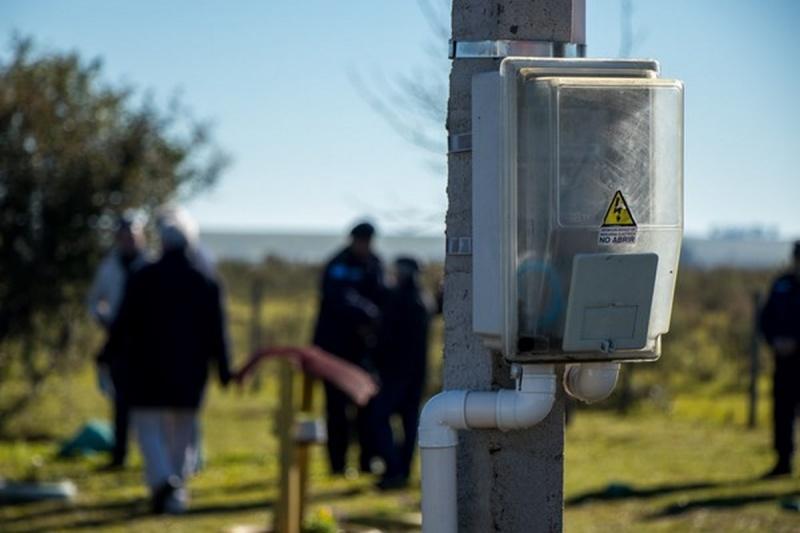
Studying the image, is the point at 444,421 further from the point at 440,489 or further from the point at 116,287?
the point at 116,287

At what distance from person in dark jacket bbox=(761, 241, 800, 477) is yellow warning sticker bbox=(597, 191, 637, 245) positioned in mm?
9175

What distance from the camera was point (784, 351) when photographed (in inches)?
516

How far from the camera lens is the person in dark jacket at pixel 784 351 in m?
13.0

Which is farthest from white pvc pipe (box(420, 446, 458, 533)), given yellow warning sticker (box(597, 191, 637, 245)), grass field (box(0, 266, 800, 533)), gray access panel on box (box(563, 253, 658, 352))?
grass field (box(0, 266, 800, 533))

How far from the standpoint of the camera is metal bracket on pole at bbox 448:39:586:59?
13.5ft

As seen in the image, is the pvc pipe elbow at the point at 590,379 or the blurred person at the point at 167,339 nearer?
the pvc pipe elbow at the point at 590,379

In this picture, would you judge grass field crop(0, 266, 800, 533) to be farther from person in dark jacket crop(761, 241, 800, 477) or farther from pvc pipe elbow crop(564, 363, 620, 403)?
pvc pipe elbow crop(564, 363, 620, 403)

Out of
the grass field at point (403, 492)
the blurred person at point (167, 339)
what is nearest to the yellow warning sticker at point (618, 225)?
the grass field at point (403, 492)

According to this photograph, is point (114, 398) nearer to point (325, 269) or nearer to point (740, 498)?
point (325, 269)

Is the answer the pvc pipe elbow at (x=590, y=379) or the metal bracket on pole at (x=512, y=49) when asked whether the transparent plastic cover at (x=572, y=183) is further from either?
the metal bracket on pole at (x=512, y=49)

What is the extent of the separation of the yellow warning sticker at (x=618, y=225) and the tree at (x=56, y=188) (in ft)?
38.7

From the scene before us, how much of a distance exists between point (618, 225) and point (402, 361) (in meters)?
9.80

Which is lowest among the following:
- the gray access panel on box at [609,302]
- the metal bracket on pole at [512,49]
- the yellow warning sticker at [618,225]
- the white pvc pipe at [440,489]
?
the white pvc pipe at [440,489]

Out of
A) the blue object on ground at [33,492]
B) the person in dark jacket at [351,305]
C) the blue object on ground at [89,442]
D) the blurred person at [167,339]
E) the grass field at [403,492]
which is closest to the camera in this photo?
the grass field at [403,492]
